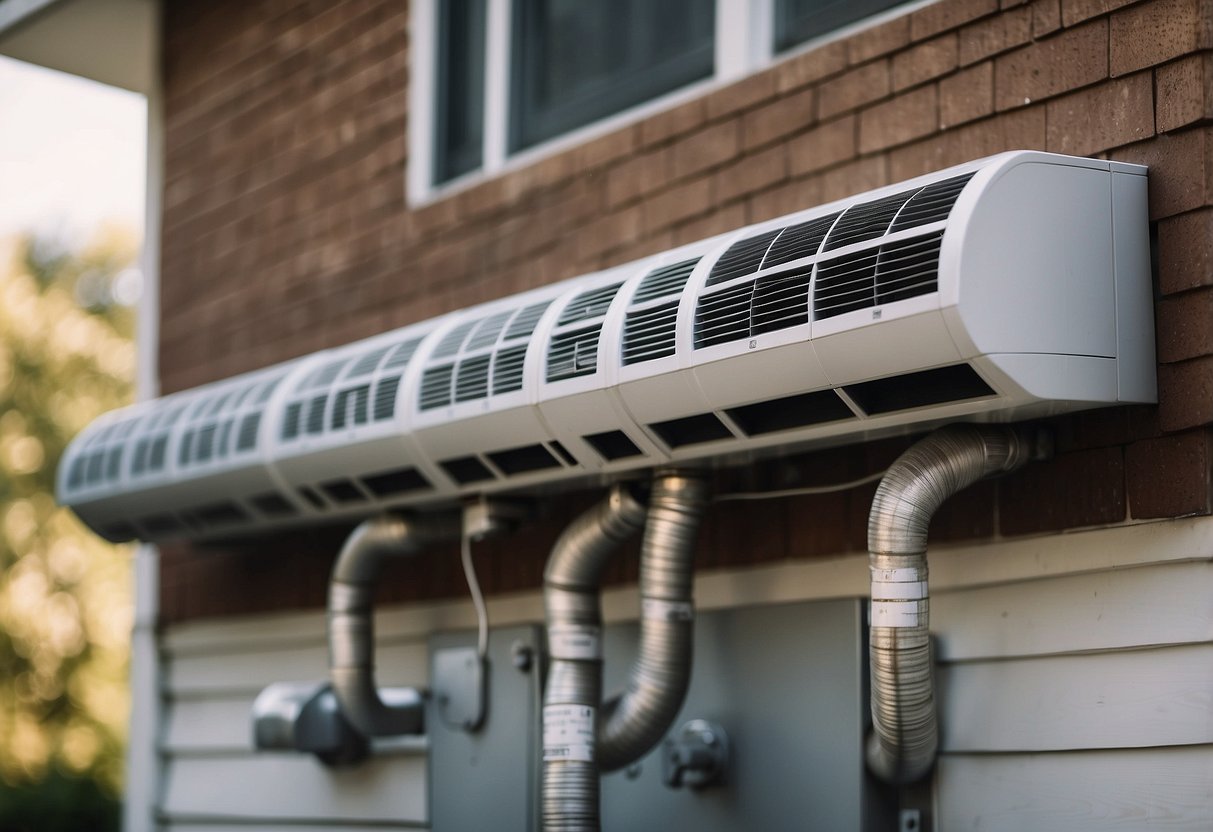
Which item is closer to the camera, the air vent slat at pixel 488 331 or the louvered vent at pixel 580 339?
the louvered vent at pixel 580 339

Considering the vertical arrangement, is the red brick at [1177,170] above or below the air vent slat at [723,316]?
above

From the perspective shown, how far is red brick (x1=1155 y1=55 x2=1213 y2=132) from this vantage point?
289 cm

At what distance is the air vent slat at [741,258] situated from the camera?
9.93 ft

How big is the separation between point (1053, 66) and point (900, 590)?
1115 millimetres

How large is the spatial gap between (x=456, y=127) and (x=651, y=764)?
218 cm

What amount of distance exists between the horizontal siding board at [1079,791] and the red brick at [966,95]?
1.34m

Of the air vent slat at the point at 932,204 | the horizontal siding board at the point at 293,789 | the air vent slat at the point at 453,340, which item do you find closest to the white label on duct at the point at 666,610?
the air vent slat at the point at 453,340

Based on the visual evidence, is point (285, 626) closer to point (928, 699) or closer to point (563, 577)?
point (563, 577)

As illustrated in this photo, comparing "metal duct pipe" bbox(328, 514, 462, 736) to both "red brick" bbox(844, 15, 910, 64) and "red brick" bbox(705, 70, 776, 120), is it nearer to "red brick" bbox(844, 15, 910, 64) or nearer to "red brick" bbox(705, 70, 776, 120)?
"red brick" bbox(705, 70, 776, 120)

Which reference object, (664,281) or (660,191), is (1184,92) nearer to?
(664,281)

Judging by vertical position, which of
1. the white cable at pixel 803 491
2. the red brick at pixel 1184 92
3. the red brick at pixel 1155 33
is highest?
the red brick at pixel 1155 33

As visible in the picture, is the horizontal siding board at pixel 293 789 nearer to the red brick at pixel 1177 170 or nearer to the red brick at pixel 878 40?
the red brick at pixel 878 40

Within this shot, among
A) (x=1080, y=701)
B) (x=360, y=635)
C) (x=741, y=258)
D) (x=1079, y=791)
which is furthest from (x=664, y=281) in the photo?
(x=360, y=635)

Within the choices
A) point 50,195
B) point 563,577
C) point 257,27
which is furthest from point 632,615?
point 50,195
